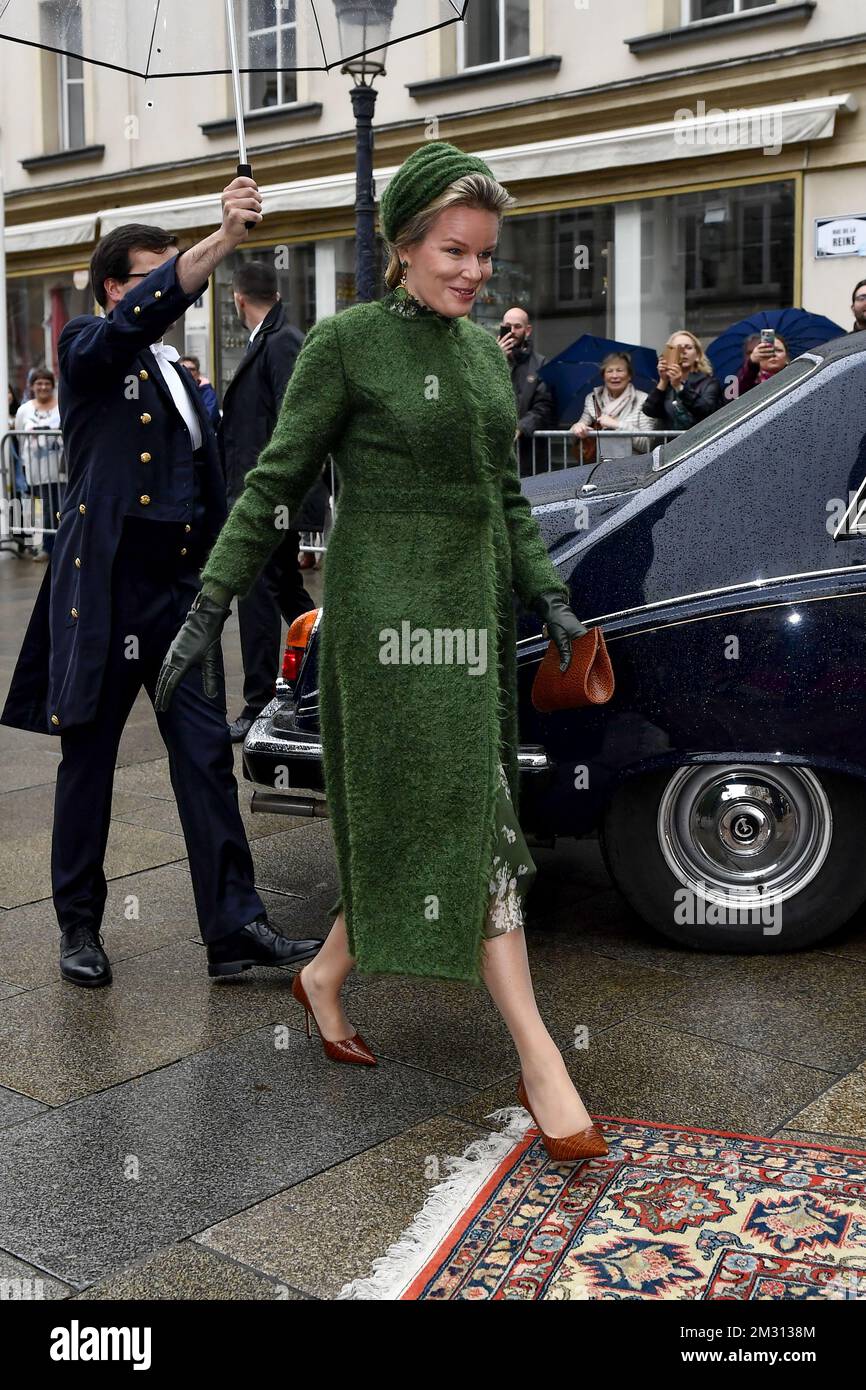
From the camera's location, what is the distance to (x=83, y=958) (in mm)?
4680

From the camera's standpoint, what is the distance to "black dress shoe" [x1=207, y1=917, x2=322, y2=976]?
183 inches

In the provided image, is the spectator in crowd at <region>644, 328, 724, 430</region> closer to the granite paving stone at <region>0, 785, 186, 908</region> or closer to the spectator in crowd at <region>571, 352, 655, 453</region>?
the spectator in crowd at <region>571, 352, 655, 453</region>

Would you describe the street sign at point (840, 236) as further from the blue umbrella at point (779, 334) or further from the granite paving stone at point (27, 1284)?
the granite paving stone at point (27, 1284)

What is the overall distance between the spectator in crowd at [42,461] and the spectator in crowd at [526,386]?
538 centimetres

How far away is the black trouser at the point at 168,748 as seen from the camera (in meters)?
4.61

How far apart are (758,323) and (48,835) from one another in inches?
263

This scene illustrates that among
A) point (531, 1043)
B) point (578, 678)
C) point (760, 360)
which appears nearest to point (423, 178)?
point (578, 678)

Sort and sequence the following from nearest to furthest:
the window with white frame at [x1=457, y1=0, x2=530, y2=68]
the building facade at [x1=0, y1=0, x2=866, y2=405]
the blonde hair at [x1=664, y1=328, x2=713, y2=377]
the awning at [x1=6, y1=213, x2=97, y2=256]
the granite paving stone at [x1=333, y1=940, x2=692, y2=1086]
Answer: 1. the granite paving stone at [x1=333, y1=940, x2=692, y2=1086]
2. the blonde hair at [x1=664, y1=328, x2=713, y2=377]
3. the building facade at [x1=0, y1=0, x2=866, y2=405]
4. the window with white frame at [x1=457, y1=0, x2=530, y2=68]
5. the awning at [x1=6, y1=213, x2=97, y2=256]


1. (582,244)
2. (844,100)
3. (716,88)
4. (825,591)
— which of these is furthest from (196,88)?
(825,591)

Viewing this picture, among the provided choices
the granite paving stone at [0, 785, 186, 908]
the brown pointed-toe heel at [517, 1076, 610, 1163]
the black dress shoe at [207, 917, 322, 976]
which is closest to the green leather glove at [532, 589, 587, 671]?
the brown pointed-toe heel at [517, 1076, 610, 1163]

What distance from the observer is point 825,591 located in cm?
453

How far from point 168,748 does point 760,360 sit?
6.18 metres

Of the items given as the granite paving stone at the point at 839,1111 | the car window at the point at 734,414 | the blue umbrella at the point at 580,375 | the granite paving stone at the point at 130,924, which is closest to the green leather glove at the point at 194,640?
the granite paving stone at the point at 130,924

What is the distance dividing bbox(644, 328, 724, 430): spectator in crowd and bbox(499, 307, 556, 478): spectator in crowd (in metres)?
1.02
